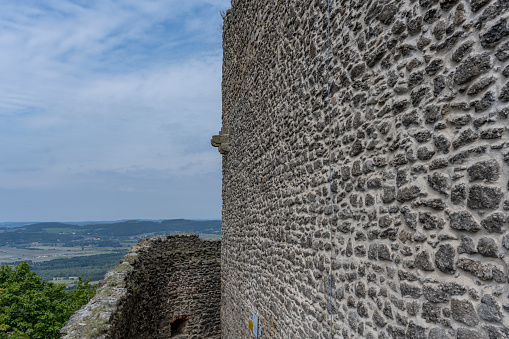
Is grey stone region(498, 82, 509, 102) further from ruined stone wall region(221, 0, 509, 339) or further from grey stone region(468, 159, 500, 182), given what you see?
grey stone region(468, 159, 500, 182)

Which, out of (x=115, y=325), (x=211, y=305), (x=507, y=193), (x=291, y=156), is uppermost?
(x=291, y=156)

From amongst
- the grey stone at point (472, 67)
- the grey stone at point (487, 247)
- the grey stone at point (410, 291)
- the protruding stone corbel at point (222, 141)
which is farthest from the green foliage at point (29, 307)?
the grey stone at point (472, 67)

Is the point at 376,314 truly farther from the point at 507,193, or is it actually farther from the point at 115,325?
the point at 115,325

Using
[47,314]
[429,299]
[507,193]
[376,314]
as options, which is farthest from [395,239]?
[47,314]

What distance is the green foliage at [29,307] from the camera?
17656 millimetres

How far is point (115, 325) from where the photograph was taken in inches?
222

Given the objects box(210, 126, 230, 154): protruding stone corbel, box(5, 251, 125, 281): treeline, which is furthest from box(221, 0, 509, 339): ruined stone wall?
box(5, 251, 125, 281): treeline

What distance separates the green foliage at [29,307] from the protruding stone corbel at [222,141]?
38.1 feet

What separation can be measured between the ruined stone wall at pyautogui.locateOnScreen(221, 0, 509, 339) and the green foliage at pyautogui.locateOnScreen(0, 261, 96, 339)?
15089 millimetres

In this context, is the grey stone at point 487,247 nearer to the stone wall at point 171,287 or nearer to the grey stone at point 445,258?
the grey stone at point 445,258

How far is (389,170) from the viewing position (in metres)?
2.89

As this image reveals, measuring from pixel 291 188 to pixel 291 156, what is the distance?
46cm

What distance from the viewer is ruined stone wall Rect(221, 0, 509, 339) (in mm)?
2096

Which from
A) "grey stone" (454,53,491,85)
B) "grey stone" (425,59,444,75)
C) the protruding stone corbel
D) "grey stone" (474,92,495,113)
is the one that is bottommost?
"grey stone" (474,92,495,113)
